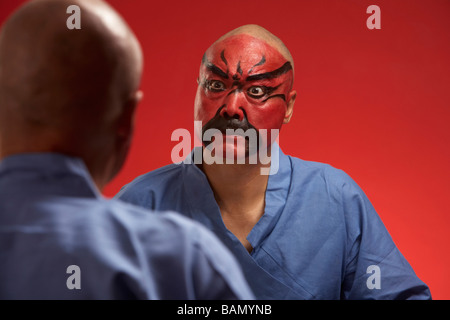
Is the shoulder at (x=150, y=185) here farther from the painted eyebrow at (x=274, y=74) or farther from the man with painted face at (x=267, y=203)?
the painted eyebrow at (x=274, y=74)

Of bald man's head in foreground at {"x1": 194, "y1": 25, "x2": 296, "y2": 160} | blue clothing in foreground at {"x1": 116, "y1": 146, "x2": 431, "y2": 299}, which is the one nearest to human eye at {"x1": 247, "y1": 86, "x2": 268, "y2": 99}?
bald man's head in foreground at {"x1": 194, "y1": 25, "x2": 296, "y2": 160}

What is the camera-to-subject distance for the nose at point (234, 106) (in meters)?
1.46

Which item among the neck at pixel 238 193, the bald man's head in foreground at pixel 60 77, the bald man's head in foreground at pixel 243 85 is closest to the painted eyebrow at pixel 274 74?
the bald man's head in foreground at pixel 243 85

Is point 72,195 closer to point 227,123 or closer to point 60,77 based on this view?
point 60,77

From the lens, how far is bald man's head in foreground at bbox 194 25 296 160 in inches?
58.0

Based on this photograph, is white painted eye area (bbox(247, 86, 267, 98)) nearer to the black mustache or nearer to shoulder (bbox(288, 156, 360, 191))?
the black mustache

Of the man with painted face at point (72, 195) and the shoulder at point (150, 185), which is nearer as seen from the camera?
the man with painted face at point (72, 195)

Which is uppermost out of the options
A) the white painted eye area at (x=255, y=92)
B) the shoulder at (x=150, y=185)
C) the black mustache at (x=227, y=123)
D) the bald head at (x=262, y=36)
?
the bald head at (x=262, y=36)

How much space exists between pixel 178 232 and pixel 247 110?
2.78ft

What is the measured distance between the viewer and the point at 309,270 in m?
1.47
